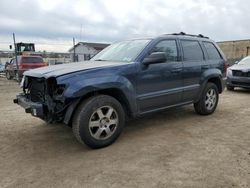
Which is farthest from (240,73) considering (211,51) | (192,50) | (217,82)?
(192,50)

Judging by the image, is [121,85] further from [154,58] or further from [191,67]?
[191,67]

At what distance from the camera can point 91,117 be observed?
391 cm

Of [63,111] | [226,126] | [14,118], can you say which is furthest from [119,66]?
[14,118]

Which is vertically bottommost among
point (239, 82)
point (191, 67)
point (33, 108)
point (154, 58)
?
point (239, 82)

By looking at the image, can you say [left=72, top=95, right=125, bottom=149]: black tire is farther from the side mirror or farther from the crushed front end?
the side mirror

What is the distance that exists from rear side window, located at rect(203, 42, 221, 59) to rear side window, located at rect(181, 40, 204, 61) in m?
0.31

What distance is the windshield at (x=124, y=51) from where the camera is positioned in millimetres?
4727

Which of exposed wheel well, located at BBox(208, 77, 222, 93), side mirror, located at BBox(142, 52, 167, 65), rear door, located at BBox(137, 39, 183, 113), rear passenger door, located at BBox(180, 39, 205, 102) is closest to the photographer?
side mirror, located at BBox(142, 52, 167, 65)

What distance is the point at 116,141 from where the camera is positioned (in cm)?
442

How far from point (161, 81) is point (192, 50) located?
1354 mm

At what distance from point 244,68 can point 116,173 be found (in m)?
8.37

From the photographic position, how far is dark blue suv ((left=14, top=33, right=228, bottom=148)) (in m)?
3.82

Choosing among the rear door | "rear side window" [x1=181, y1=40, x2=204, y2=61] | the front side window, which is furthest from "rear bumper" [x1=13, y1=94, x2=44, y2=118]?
"rear side window" [x1=181, y1=40, x2=204, y2=61]

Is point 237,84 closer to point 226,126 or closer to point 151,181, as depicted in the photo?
point 226,126
